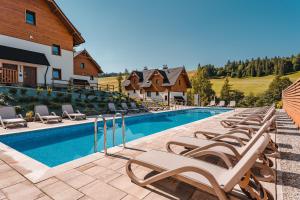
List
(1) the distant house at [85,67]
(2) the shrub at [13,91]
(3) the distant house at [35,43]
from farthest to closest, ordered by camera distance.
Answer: (1) the distant house at [85,67]
(3) the distant house at [35,43]
(2) the shrub at [13,91]

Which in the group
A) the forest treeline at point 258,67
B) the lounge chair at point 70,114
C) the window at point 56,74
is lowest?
the lounge chair at point 70,114

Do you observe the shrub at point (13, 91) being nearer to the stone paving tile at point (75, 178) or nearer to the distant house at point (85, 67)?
the distant house at point (85, 67)

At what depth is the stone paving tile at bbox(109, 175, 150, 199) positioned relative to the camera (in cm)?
294

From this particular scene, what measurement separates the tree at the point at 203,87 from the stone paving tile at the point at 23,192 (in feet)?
107

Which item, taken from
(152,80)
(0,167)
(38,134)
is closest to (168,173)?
(0,167)

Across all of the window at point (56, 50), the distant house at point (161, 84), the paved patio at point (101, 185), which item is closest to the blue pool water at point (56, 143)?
the paved patio at point (101, 185)

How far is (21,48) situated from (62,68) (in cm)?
441

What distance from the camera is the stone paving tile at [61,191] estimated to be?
2.83m

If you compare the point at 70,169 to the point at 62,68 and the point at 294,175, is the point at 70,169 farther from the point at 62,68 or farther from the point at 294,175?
the point at 62,68

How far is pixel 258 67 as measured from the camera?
71.1m

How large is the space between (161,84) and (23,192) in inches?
1279

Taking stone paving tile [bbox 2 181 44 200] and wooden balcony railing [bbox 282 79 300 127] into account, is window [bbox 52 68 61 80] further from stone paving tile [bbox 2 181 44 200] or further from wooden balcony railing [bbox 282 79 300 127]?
wooden balcony railing [bbox 282 79 300 127]

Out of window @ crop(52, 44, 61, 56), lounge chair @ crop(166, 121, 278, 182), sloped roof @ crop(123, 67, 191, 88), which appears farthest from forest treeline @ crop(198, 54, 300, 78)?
lounge chair @ crop(166, 121, 278, 182)

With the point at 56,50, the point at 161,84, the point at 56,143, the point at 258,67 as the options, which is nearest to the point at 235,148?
the point at 56,143
